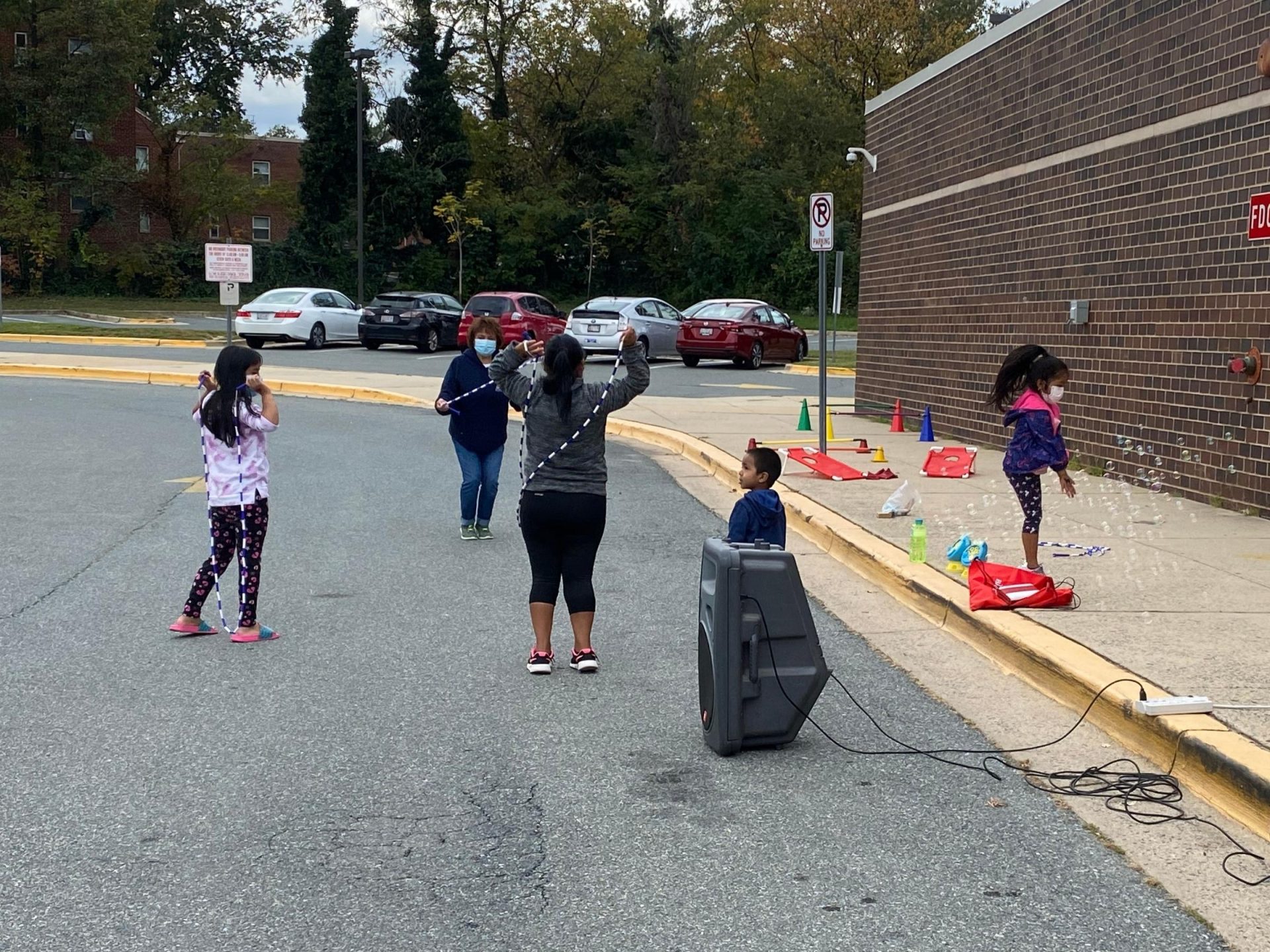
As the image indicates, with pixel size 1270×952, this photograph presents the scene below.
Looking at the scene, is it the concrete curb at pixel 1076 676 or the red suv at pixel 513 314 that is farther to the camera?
the red suv at pixel 513 314

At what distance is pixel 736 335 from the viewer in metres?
30.6

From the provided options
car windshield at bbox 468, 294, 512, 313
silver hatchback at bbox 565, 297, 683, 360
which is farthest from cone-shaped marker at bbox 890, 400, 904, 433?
car windshield at bbox 468, 294, 512, 313

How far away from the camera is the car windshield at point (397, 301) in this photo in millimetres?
32719

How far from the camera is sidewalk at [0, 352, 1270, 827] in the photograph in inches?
249

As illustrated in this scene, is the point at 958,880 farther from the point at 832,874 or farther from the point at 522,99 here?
the point at 522,99

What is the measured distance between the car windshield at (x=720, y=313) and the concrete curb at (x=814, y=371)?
165 cm

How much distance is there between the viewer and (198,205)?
196 ft

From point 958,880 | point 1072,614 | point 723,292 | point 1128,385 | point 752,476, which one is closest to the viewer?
point 958,880

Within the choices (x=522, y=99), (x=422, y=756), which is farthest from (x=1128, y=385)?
(x=522, y=99)

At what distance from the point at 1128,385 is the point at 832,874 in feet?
31.1

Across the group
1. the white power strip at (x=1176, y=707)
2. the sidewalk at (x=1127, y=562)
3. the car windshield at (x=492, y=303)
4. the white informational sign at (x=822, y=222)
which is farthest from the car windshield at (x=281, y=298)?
the white power strip at (x=1176, y=707)

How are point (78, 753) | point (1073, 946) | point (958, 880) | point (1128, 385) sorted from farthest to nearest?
point (1128, 385), point (78, 753), point (958, 880), point (1073, 946)

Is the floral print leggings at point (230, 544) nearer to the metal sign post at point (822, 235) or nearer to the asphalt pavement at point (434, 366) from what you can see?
the metal sign post at point (822, 235)

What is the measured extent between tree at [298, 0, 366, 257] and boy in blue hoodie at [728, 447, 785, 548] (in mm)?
49935
